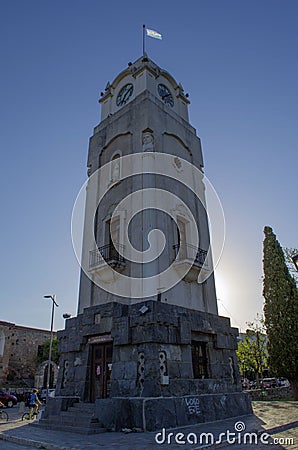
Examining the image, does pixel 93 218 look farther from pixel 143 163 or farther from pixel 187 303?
pixel 187 303

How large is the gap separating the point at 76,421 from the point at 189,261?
27.4 ft

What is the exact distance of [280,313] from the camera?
73.1 ft

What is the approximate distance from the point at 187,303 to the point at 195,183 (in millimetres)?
8292

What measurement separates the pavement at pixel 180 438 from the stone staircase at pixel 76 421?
313mm

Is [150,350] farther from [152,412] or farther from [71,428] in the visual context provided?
[71,428]

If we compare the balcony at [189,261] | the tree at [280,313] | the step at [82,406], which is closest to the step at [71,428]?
the step at [82,406]

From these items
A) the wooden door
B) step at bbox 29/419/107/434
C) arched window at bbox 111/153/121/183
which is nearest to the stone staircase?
step at bbox 29/419/107/434

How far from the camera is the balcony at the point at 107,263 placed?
53.9 ft

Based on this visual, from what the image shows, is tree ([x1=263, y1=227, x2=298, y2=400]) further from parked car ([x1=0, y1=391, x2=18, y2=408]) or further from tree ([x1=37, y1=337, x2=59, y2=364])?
tree ([x1=37, y1=337, x2=59, y2=364])

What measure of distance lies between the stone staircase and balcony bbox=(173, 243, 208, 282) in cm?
724

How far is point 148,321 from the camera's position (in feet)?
40.6

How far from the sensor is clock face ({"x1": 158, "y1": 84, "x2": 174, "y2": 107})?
73.8ft

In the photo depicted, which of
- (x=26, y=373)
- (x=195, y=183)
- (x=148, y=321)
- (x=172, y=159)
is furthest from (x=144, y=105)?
(x=26, y=373)

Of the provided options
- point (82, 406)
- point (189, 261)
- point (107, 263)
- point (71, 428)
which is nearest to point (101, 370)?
point (82, 406)
